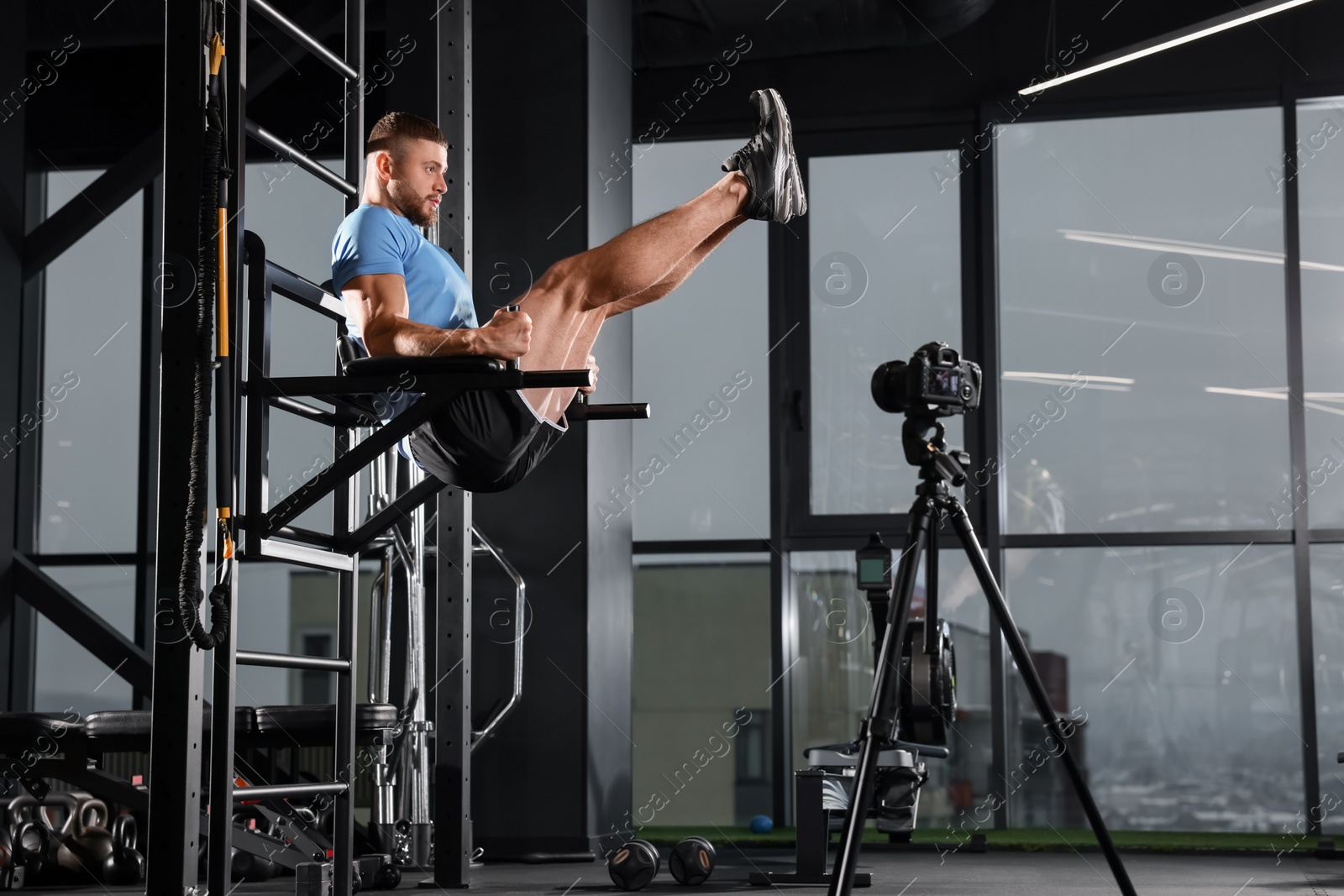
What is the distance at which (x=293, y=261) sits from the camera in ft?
21.1

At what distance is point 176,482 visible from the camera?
2.30 m

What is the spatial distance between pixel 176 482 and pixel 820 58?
4.66 m

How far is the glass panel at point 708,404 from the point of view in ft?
20.2

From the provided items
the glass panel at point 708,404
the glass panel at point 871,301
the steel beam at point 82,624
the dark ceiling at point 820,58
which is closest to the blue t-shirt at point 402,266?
the dark ceiling at point 820,58

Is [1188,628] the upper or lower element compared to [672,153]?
lower

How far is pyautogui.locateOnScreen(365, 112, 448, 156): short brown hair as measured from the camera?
8.59 ft

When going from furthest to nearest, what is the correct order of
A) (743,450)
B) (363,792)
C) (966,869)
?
1. (743,450)
2. (363,792)
3. (966,869)

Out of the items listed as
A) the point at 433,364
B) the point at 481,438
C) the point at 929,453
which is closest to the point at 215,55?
the point at 433,364

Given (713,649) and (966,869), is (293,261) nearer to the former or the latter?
(713,649)

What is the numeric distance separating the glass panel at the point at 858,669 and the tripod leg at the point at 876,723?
142 inches

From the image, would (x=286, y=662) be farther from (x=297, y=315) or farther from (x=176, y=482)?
(x=297, y=315)

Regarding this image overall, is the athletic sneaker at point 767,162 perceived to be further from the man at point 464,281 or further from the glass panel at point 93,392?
the glass panel at point 93,392

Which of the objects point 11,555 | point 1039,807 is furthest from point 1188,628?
point 11,555

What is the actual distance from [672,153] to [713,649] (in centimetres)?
236
